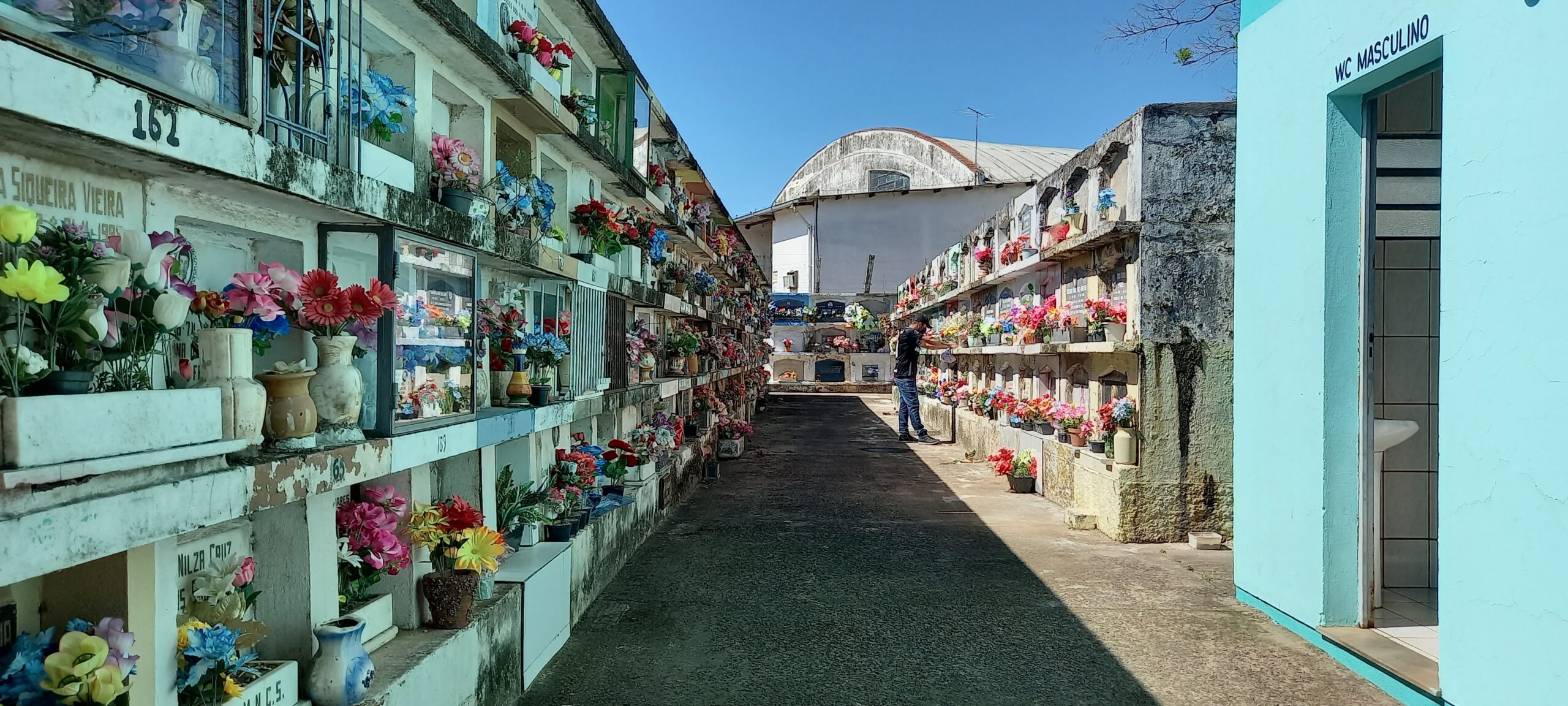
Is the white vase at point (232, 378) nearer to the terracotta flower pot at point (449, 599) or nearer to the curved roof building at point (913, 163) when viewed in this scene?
the terracotta flower pot at point (449, 599)

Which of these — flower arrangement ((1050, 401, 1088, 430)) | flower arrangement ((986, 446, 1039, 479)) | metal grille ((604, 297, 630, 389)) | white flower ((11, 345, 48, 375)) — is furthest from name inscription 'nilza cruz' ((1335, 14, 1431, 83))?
flower arrangement ((986, 446, 1039, 479))

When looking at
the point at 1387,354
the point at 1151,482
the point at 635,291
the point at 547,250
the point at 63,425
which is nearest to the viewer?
the point at 63,425

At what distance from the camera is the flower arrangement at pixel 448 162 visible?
17.3ft

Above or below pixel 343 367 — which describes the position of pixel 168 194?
above

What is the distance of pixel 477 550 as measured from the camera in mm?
4949

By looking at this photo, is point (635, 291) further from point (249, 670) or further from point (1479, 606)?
point (1479, 606)

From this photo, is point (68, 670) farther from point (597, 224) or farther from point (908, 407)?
point (908, 407)

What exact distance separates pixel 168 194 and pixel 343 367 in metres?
0.90

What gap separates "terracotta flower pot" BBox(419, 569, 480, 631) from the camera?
15.6 feet

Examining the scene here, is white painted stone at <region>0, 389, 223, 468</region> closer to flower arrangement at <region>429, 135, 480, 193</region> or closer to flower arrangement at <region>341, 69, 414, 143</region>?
flower arrangement at <region>341, 69, 414, 143</region>

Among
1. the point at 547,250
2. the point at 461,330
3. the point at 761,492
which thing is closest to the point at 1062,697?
the point at 461,330

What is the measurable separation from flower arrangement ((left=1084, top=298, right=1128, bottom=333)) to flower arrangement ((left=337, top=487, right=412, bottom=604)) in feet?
24.3

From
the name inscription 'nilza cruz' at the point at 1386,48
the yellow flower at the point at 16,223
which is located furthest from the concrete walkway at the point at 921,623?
the yellow flower at the point at 16,223

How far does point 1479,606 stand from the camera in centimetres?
383
